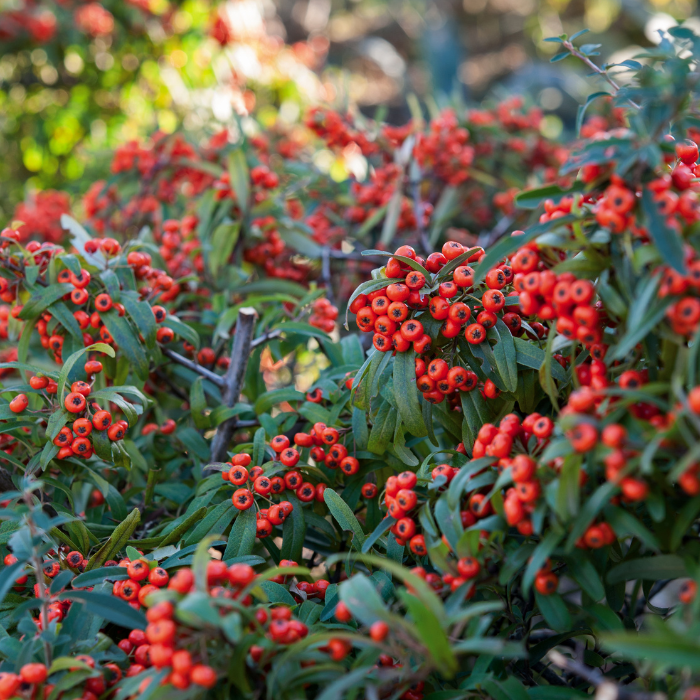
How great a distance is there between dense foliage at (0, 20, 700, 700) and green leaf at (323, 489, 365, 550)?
0.01 m

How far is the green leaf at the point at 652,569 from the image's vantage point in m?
1.41

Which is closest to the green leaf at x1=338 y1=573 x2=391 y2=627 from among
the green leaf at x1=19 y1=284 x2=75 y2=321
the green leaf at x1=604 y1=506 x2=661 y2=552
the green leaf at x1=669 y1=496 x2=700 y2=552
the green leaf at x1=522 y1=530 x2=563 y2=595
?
the green leaf at x1=522 y1=530 x2=563 y2=595

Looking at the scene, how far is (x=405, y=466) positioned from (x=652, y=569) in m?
0.87

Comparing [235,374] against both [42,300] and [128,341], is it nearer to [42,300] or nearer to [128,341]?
[128,341]

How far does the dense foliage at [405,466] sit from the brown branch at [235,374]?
0.06 feet

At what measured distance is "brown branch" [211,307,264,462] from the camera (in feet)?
8.23

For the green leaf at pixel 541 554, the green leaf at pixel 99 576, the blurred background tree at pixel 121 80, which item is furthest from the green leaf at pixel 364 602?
the blurred background tree at pixel 121 80

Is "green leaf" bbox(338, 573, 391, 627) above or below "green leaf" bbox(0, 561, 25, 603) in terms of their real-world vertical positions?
above

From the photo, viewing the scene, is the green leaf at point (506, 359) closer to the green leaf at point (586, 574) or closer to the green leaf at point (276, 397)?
the green leaf at point (586, 574)

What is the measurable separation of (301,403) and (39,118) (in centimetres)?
A: 535

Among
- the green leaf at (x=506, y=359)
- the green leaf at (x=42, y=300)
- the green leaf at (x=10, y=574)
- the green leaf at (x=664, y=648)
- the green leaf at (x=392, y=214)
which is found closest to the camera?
the green leaf at (x=664, y=648)

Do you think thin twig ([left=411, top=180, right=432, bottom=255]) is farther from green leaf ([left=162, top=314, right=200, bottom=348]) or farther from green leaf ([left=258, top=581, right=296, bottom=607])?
green leaf ([left=258, top=581, right=296, bottom=607])

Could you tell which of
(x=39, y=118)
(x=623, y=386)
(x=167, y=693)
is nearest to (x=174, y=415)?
(x=167, y=693)

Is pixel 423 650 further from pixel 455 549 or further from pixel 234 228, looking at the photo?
pixel 234 228
